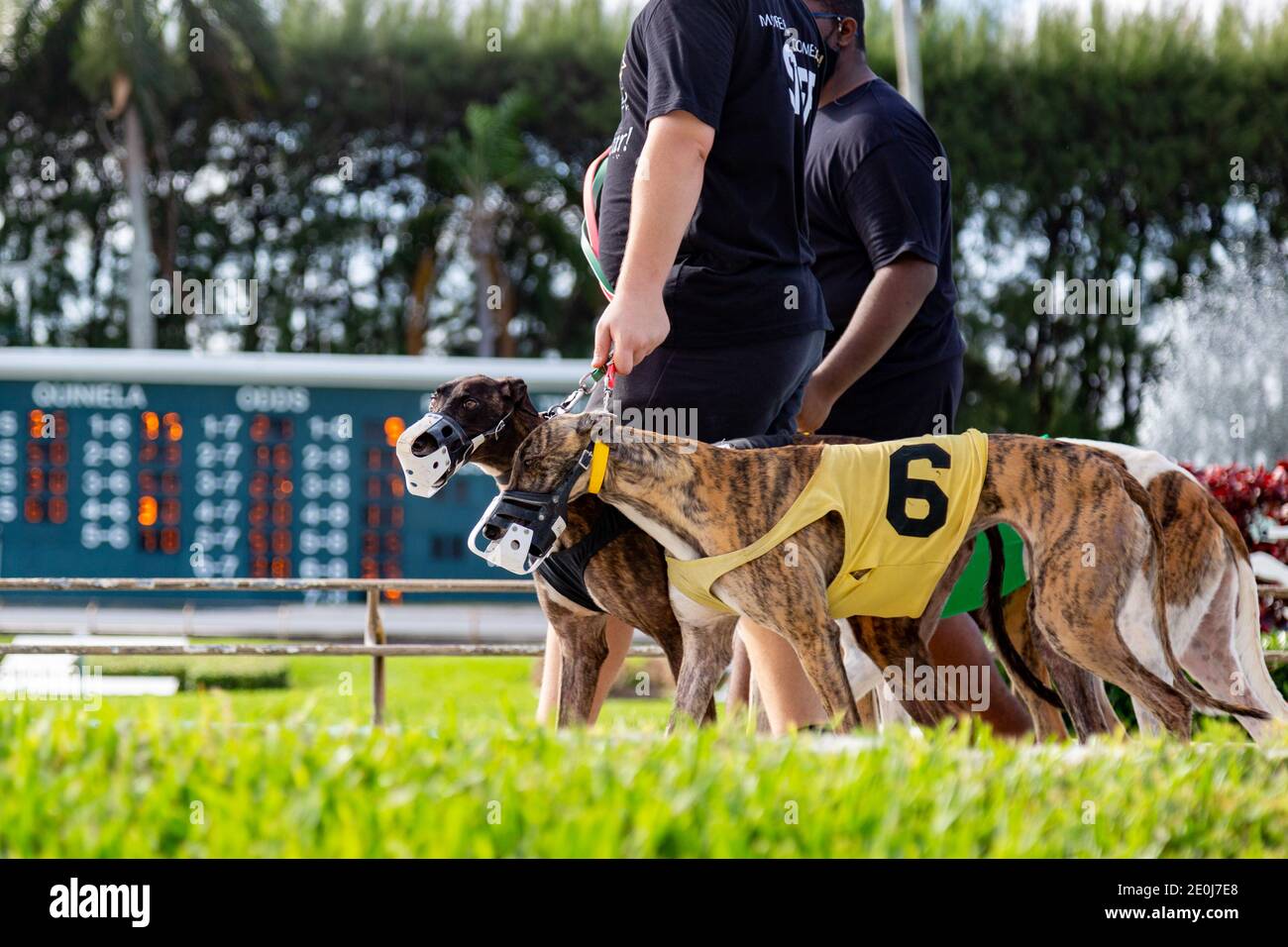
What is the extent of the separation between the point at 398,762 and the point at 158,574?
42.1ft

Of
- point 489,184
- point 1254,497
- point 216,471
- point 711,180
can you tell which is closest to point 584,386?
point 711,180

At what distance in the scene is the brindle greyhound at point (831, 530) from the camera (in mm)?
2900

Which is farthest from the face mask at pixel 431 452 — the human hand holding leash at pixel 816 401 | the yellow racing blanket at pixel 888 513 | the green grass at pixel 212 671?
the green grass at pixel 212 671

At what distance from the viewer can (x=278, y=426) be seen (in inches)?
570

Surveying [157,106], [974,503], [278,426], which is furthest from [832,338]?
[157,106]

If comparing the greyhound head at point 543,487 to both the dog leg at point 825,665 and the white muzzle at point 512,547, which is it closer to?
the white muzzle at point 512,547

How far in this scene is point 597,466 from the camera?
114 inches

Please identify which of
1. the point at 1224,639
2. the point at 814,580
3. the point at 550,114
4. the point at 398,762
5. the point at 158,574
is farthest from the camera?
the point at 550,114

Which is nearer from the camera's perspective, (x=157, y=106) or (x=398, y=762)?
(x=398, y=762)

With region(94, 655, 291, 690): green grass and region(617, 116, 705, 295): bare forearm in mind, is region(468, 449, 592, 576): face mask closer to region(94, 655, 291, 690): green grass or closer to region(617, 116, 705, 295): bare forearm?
region(617, 116, 705, 295): bare forearm

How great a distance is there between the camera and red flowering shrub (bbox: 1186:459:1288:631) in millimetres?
7215

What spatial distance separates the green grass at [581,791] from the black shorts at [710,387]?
1.02 meters

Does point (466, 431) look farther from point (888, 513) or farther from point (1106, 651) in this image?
point (1106, 651)
